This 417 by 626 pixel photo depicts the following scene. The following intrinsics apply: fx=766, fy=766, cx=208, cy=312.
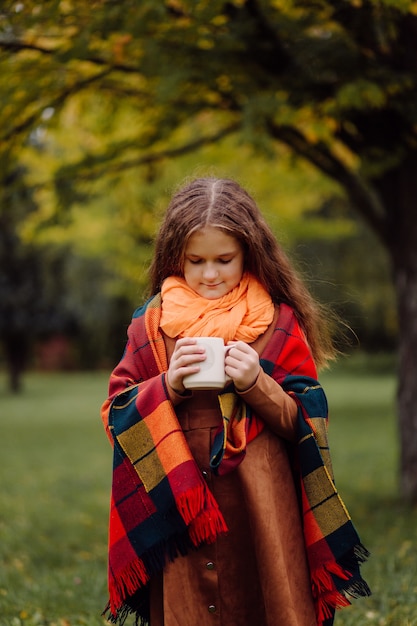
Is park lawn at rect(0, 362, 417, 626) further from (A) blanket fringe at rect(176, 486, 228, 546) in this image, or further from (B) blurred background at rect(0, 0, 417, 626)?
(A) blanket fringe at rect(176, 486, 228, 546)

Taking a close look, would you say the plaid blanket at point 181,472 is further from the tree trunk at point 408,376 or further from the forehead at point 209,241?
the tree trunk at point 408,376

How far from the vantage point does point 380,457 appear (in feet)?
34.3

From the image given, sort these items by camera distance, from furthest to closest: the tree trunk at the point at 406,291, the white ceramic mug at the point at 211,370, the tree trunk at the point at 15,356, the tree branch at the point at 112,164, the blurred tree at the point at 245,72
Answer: the tree trunk at the point at 15,356 < the tree trunk at the point at 406,291 < the tree branch at the point at 112,164 < the blurred tree at the point at 245,72 < the white ceramic mug at the point at 211,370

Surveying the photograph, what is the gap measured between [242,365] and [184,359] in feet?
0.56

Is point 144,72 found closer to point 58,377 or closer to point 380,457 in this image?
point 380,457

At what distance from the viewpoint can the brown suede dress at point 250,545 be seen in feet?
7.52

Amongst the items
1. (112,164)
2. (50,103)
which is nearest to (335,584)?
(50,103)

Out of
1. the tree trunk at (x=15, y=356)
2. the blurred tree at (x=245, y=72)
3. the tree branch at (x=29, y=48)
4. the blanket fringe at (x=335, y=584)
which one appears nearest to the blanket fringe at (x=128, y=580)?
the blanket fringe at (x=335, y=584)

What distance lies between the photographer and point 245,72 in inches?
198

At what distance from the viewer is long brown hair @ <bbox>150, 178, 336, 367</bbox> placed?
2.45 metres

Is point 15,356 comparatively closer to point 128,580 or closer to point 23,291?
point 23,291

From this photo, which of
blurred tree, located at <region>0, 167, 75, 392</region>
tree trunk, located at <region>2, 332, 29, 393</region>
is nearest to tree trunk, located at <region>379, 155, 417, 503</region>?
blurred tree, located at <region>0, 167, 75, 392</region>

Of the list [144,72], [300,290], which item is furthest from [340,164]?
[300,290]

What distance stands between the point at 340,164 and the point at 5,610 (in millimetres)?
4320
